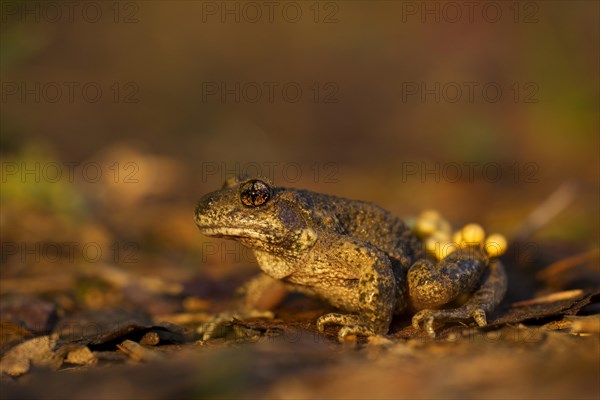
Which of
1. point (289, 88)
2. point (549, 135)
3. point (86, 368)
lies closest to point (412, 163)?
point (549, 135)

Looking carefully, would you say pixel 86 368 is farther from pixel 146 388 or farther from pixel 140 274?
pixel 140 274

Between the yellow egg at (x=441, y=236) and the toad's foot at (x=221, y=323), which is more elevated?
the yellow egg at (x=441, y=236)

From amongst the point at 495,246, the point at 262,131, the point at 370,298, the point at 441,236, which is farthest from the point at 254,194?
the point at 262,131

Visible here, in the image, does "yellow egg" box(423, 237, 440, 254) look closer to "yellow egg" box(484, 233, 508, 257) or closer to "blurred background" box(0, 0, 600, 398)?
"yellow egg" box(484, 233, 508, 257)

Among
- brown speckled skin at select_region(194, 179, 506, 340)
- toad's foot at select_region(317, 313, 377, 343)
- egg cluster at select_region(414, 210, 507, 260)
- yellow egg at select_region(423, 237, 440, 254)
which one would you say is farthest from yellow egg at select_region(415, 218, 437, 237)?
toad's foot at select_region(317, 313, 377, 343)

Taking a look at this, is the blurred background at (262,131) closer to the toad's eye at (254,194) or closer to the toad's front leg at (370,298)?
the toad's front leg at (370,298)

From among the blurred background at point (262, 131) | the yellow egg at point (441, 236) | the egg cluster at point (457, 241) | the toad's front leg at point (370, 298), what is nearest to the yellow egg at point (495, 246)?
the egg cluster at point (457, 241)
